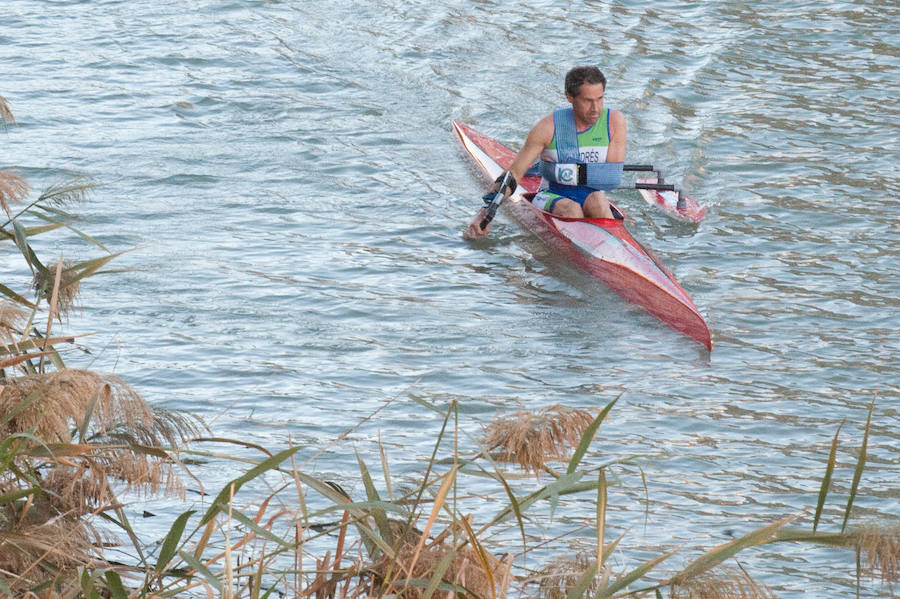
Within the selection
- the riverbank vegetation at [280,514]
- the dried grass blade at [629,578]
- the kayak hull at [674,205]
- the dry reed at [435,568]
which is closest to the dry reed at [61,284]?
the riverbank vegetation at [280,514]

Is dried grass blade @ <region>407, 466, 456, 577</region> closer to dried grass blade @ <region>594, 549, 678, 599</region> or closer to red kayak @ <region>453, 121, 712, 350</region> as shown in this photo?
dried grass blade @ <region>594, 549, 678, 599</region>

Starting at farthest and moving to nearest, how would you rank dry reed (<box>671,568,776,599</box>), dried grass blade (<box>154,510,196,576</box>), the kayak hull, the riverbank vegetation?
1. the kayak hull
2. dried grass blade (<box>154,510,196,576</box>)
3. the riverbank vegetation
4. dry reed (<box>671,568,776,599</box>)

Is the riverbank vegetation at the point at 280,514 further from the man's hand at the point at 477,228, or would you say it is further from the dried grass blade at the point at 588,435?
the man's hand at the point at 477,228

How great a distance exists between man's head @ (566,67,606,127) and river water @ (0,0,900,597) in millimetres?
950

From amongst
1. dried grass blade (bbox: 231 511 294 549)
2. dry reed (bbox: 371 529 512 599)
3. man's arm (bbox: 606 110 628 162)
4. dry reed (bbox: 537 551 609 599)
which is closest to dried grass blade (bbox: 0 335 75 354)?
dried grass blade (bbox: 231 511 294 549)

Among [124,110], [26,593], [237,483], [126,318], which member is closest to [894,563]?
[237,483]

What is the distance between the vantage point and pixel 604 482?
7.48 feet

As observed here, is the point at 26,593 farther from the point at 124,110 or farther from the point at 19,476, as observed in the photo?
the point at 124,110

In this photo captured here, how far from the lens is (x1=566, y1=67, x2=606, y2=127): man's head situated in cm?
701

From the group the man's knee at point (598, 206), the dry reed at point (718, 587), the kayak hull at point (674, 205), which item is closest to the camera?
the dry reed at point (718, 587)

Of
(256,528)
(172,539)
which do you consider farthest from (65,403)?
(256,528)

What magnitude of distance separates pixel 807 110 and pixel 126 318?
20.3ft

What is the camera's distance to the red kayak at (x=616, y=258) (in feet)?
20.1

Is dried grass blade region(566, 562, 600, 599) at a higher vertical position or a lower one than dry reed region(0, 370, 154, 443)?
lower
